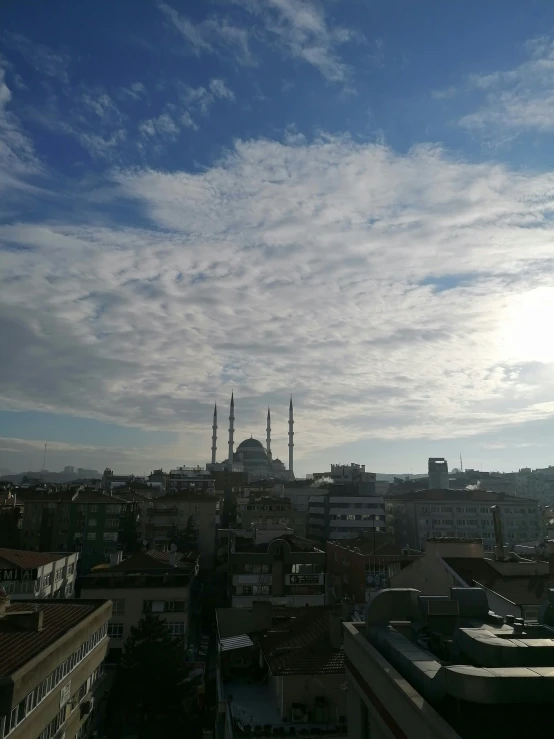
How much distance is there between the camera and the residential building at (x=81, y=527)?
1818 inches

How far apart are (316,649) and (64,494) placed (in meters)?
39.0

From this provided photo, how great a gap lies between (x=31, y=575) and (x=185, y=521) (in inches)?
861

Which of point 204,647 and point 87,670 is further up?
point 87,670

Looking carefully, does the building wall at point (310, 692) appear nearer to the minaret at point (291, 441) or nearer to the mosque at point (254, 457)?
the mosque at point (254, 457)

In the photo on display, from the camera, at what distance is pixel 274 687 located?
57.2ft

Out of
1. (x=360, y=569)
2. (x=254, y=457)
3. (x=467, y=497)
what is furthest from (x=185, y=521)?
(x=254, y=457)

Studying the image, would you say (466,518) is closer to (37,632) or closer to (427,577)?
(427,577)

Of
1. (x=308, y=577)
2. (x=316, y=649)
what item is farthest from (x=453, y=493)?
(x=316, y=649)

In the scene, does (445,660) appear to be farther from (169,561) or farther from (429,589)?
(169,561)

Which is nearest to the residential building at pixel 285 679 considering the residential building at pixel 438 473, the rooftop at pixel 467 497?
the rooftop at pixel 467 497

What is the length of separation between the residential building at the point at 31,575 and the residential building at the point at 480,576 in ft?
60.5

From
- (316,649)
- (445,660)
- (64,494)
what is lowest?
(316,649)

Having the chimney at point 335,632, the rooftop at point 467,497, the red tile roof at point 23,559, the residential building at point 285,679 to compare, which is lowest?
the residential building at point 285,679

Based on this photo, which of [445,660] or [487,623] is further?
[487,623]
